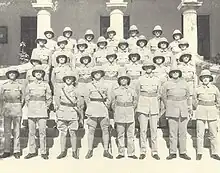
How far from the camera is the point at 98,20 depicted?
873 inches

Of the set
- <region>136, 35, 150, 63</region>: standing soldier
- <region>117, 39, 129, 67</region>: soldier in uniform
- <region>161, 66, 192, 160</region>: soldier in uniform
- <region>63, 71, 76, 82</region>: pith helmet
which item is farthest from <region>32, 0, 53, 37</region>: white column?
<region>161, 66, 192, 160</region>: soldier in uniform

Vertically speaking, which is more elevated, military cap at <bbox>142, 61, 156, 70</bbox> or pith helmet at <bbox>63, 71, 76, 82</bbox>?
military cap at <bbox>142, 61, 156, 70</bbox>

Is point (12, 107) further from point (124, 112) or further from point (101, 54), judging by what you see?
point (101, 54)

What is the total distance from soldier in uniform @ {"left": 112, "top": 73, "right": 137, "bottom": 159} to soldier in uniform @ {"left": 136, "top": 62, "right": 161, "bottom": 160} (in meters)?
0.19

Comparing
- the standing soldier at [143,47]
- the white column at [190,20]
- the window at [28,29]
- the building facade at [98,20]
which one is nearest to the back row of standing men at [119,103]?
the standing soldier at [143,47]

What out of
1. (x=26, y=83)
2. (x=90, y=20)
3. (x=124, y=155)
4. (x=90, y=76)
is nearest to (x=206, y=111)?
(x=124, y=155)

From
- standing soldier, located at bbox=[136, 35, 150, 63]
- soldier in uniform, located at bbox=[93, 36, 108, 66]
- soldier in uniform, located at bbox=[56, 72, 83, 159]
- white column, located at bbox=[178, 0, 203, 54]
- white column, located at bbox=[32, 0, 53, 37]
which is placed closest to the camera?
soldier in uniform, located at bbox=[56, 72, 83, 159]

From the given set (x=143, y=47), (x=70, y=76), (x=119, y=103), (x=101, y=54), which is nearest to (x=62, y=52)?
(x=101, y=54)

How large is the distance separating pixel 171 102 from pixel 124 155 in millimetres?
1516

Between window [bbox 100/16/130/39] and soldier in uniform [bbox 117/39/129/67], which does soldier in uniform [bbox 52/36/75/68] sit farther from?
window [bbox 100/16/130/39]

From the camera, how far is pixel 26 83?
11875 mm

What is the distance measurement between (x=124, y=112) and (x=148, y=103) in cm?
57

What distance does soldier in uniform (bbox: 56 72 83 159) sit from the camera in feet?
37.0

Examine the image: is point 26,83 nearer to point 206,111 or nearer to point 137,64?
point 137,64
